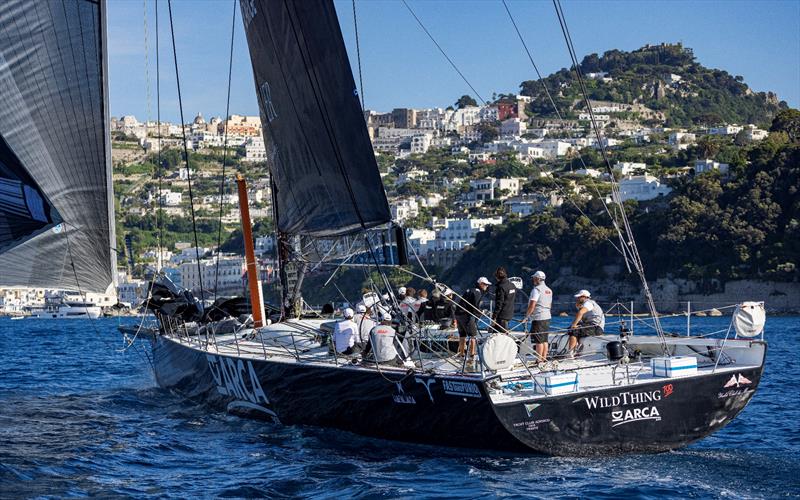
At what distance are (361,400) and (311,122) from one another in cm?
426

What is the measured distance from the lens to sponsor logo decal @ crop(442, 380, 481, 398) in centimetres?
1145

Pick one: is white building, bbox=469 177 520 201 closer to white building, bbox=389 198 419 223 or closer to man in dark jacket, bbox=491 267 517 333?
white building, bbox=389 198 419 223

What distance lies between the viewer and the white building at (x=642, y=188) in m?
120

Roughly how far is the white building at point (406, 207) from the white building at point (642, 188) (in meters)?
32.8

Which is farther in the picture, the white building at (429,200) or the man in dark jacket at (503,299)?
the white building at (429,200)

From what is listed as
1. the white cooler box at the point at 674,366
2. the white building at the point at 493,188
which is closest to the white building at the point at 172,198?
the white building at the point at 493,188

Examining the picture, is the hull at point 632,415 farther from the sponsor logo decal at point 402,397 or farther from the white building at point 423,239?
the white building at point 423,239

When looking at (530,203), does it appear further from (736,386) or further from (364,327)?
(736,386)

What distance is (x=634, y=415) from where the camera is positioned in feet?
38.2

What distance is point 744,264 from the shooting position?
257ft

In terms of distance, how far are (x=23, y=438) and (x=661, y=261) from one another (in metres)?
73.6

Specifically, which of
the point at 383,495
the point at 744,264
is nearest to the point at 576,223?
the point at 744,264

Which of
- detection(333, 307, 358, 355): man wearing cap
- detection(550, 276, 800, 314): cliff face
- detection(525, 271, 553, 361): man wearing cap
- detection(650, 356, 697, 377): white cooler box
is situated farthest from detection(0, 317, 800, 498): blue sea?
detection(550, 276, 800, 314): cliff face

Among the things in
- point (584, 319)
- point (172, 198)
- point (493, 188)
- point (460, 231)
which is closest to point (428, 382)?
point (584, 319)
